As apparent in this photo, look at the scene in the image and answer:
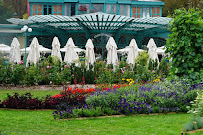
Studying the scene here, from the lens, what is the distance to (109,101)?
8320 mm

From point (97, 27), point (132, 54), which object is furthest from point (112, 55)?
point (97, 27)

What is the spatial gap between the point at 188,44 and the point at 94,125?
412 centimetres

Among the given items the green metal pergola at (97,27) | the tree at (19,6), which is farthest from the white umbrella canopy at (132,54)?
the tree at (19,6)

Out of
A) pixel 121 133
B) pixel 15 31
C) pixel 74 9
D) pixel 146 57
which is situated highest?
pixel 74 9

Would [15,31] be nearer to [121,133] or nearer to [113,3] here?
[113,3]

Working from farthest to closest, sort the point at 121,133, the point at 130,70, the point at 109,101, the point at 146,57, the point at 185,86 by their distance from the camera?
the point at 146,57 → the point at 130,70 → the point at 185,86 → the point at 109,101 → the point at 121,133

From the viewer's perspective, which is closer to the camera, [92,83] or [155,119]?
[155,119]

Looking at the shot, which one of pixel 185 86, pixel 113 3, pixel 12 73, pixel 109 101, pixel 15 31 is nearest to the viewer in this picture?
pixel 109 101

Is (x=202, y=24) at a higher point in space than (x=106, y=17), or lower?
lower

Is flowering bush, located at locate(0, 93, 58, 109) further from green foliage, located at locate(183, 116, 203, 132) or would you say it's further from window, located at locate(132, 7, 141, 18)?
window, located at locate(132, 7, 141, 18)

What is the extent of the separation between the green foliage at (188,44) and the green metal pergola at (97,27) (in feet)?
45.7

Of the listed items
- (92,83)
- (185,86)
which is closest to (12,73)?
(92,83)

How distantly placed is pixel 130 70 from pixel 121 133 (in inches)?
380

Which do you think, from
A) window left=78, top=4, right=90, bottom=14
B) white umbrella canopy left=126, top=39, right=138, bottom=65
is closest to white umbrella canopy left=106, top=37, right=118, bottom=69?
white umbrella canopy left=126, top=39, right=138, bottom=65
